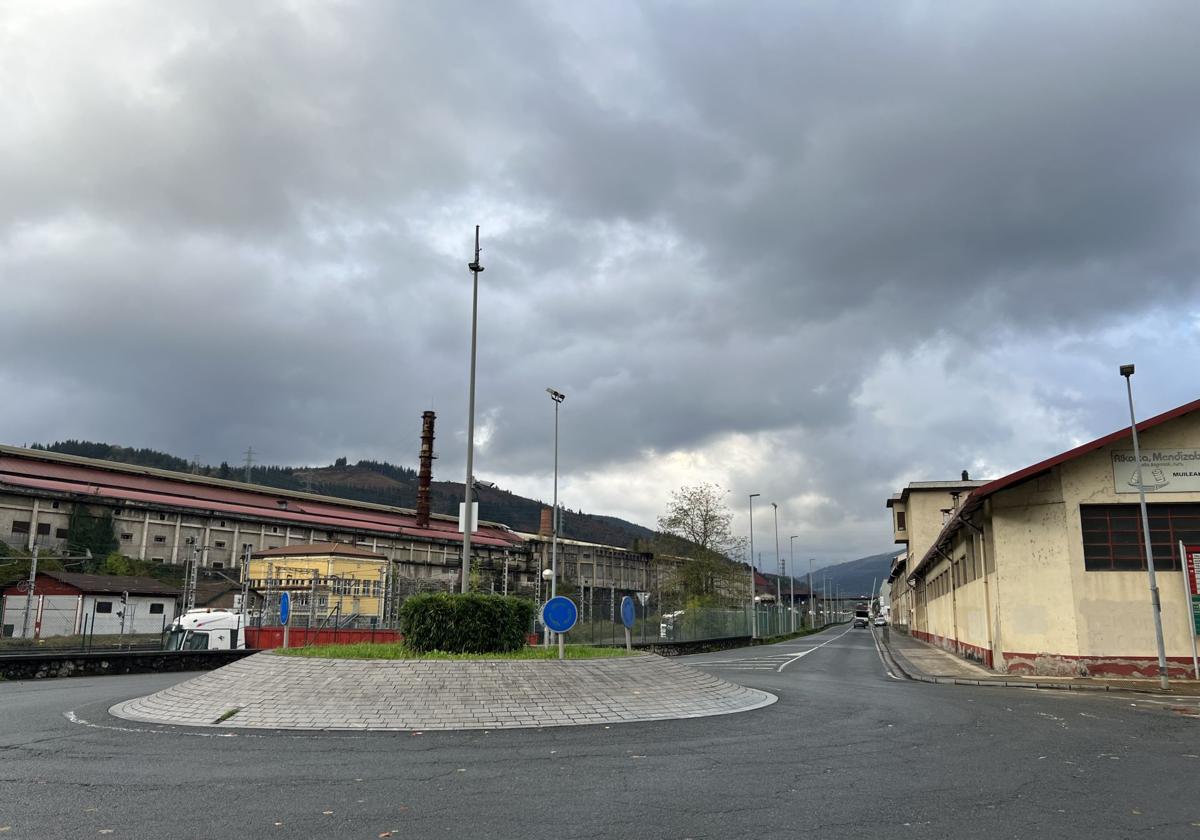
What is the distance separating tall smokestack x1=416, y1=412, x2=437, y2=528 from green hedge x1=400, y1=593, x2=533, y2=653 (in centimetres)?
8039

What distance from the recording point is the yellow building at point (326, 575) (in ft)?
158

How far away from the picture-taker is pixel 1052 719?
49.3 feet

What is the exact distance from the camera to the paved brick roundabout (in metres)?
13.4

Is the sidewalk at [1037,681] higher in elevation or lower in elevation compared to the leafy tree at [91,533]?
lower

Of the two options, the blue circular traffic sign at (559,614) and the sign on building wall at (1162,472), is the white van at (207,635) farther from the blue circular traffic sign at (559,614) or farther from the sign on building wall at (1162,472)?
the sign on building wall at (1162,472)

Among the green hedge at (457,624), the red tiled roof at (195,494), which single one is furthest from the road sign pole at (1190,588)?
the red tiled roof at (195,494)

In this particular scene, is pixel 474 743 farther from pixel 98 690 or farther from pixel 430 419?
pixel 430 419

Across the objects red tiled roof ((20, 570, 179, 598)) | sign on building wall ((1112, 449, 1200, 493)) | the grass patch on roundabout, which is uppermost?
sign on building wall ((1112, 449, 1200, 493))

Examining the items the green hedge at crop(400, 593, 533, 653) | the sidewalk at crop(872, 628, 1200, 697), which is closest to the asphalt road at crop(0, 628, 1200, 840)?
the green hedge at crop(400, 593, 533, 653)

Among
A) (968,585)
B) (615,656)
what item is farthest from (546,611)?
(968,585)

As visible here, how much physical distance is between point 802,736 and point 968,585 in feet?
79.1

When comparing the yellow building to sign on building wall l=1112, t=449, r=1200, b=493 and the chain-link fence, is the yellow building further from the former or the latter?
sign on building wall l=1112, t=449, r=1200, b=493

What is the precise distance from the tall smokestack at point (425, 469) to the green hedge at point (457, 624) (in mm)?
80391

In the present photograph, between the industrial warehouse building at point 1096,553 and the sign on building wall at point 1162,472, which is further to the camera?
the sign on building wall at point 1162,472
